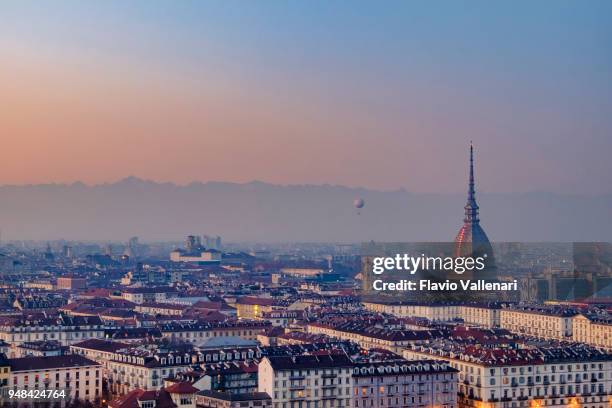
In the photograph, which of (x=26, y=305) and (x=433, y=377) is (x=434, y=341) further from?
(x=26, y=305)

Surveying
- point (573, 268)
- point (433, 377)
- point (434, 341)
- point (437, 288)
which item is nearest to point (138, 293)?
point (437, 288)

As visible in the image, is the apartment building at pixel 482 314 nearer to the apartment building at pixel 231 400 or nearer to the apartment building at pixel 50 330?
the apartment building at pixel 50 330

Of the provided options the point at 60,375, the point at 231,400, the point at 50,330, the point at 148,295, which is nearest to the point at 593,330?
the point at 50,330

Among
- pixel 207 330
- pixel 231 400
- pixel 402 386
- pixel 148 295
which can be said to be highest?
pixel 148 295

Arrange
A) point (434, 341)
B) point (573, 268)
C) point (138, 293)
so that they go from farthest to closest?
point (573, 268)
point (138, 293)
point (434, 341)

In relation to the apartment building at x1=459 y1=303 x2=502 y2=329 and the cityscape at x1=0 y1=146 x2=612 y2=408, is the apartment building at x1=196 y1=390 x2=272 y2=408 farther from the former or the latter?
the apartment building at x1=459 y1=303 x2=502 y2=329

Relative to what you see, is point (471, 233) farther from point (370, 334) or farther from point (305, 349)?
point (305, 349)
